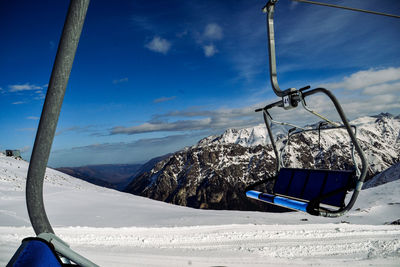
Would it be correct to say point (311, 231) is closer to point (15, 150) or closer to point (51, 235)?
point (51, 235)

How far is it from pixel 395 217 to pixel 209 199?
175095 millimetres

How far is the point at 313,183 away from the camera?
496 centimetres

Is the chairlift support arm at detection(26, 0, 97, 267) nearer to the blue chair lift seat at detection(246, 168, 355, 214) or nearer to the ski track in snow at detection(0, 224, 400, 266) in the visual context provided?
the blue chair lift seat at detection(246, 168, 355, 214)

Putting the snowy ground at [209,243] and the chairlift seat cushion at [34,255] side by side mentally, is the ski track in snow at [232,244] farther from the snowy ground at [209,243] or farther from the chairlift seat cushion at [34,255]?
the chairlift seat cushion at [34,255]

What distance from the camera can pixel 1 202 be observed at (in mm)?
11234

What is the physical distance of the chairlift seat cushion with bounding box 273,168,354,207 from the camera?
4.37 metres

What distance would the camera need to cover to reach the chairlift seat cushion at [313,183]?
4367 millimetres

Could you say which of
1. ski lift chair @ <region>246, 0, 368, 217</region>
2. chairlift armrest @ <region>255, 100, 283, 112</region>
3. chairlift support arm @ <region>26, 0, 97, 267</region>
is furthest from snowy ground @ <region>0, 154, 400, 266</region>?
chairlift support arm @ <region>26, 0, 97, 267</region>

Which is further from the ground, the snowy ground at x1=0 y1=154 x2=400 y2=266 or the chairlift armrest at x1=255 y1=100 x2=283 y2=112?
the chairlift armrest at x1=255 y1=100 x2=283 y2=112

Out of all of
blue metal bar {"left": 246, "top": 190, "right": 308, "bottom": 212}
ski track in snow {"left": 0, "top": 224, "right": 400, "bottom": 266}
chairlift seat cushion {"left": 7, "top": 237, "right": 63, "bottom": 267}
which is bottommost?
ski track in snow {"left": 0, "top": 224, "right": 400, "bottom": 266}

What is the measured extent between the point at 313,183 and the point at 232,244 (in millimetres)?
2792

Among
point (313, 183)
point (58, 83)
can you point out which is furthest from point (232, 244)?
point (58, 83)

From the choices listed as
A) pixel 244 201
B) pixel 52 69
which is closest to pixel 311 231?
pixel 52 69

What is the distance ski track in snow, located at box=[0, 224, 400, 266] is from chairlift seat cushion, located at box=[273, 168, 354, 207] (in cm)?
151
